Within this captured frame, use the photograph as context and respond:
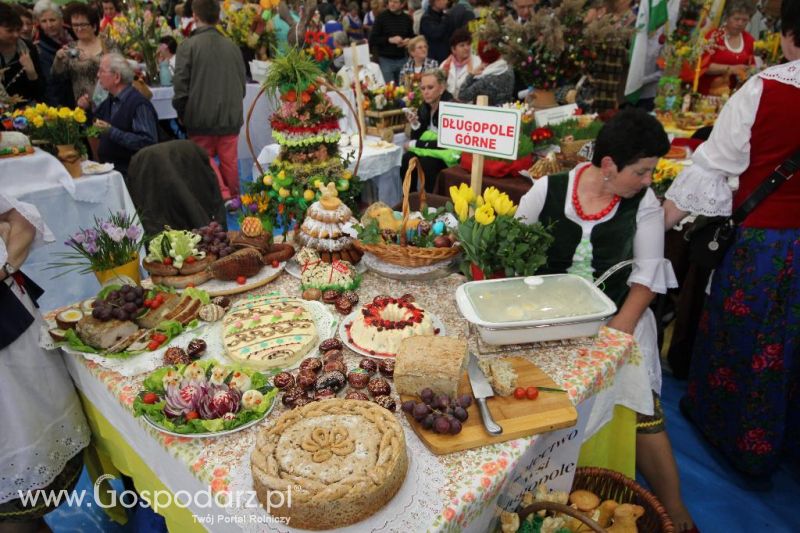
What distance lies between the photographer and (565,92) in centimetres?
470

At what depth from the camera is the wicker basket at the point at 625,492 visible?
177cm

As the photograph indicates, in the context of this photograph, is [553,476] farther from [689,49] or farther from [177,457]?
[689,49]

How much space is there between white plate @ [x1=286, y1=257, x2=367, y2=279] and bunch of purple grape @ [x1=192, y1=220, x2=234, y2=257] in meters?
0.25

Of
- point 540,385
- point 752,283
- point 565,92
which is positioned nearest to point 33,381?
point 540,385

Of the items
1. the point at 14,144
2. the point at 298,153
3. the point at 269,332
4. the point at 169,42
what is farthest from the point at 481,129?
the point at 169,42

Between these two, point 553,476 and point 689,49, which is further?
point 689,49

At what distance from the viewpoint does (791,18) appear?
2012 mm

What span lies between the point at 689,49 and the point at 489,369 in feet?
14.4

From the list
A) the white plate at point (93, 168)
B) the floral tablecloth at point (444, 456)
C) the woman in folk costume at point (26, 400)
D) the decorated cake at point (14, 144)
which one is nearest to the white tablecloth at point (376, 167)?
the white plate at point (93, 168)

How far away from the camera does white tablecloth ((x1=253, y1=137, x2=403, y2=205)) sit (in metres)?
4.90

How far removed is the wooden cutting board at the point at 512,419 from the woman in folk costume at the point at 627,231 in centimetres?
69

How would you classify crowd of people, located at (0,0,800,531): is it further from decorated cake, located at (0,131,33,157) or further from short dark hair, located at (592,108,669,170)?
decorated cake, located at (0,131,33,157)

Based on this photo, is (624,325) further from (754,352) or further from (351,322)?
(351,322)

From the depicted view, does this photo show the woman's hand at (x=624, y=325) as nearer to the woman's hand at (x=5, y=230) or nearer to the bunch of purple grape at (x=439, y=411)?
the bunch of purple grape at (x=439, y=411)
